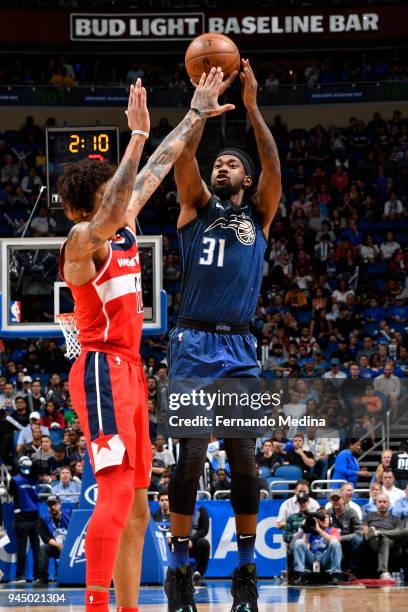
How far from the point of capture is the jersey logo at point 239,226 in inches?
243

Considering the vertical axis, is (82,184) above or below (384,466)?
above

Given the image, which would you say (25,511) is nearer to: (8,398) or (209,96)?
(8,398)

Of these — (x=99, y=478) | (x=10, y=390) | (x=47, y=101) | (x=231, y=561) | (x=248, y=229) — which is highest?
(x=47, y=101)

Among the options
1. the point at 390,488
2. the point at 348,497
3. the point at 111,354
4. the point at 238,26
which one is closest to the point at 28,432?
the point at 348,497

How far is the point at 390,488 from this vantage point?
1379cm

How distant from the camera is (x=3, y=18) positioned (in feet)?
81.8

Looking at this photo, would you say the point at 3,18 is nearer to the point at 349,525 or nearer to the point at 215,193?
the point at 349,525

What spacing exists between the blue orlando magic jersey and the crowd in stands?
65.3ft

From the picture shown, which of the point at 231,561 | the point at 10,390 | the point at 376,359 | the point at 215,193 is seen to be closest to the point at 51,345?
the point at 10,390

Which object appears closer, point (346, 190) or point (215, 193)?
point (215, 193)

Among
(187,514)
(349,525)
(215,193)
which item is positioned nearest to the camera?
(187,514)

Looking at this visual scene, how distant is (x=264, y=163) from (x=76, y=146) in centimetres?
567

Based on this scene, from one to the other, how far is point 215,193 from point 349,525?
26.9ft

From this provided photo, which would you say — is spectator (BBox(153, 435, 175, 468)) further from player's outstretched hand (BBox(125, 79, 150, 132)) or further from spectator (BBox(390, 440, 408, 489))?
player's outstretched hand (BBox(125, 79, 150, 132))
